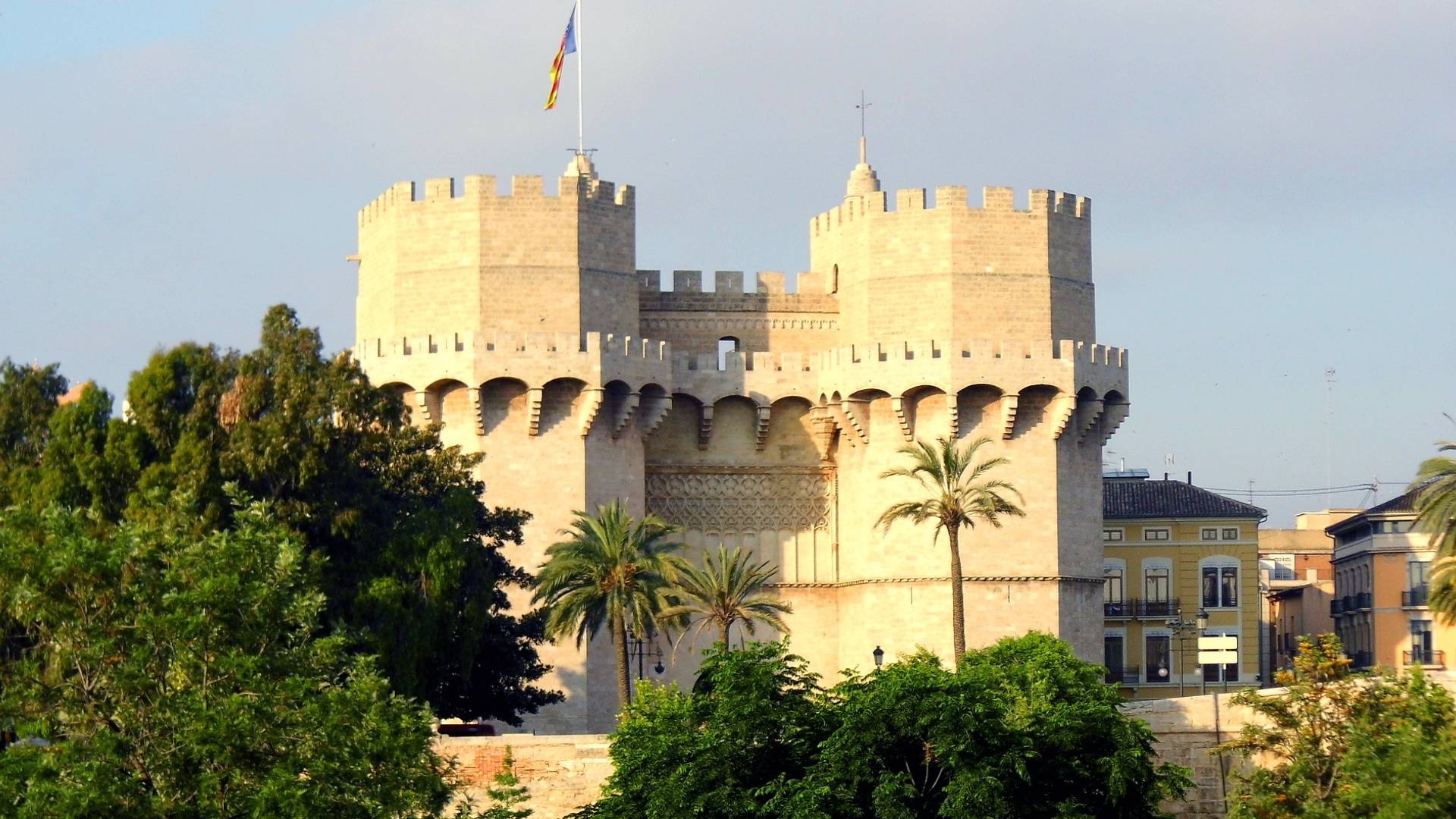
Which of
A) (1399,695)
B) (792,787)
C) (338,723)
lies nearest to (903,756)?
(792,787)

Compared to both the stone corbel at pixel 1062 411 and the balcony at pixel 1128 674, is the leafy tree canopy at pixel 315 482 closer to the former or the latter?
the stone corbel at pixel 1062 411

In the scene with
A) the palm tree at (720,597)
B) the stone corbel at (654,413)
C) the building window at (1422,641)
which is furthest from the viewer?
the building window at (1422,641)

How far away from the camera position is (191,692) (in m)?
32.8

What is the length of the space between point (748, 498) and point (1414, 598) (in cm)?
2212

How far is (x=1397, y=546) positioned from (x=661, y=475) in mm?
23975

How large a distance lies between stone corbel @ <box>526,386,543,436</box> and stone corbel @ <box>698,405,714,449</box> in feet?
13.1

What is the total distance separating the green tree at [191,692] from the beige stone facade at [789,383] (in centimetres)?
1946

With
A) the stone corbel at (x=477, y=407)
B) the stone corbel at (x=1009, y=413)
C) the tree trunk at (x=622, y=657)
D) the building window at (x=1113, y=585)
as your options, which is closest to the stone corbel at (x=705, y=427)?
the stone corbel at (x=477, y=407)

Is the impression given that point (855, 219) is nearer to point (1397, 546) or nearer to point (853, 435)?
point (853, 435)

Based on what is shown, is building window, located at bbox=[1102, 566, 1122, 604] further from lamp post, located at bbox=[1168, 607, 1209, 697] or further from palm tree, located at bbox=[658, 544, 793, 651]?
palm tree, located at bbox=[658, 544, 793, 651]

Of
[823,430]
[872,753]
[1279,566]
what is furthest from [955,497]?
[1279,566]

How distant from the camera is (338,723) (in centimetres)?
3300

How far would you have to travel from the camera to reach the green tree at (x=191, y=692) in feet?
A: 105

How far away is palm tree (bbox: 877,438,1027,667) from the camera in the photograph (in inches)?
2007
